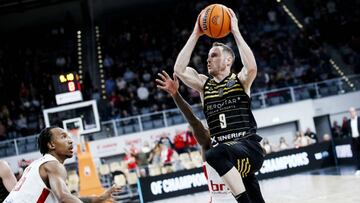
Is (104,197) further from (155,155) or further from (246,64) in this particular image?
(155,155)

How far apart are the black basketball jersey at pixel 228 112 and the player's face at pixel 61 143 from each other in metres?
1.38

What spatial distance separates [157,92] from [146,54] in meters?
3.48

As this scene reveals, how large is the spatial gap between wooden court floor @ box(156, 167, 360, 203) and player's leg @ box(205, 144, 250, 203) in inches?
198

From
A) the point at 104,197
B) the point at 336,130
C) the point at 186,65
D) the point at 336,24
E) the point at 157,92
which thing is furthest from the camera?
the point at 336,24

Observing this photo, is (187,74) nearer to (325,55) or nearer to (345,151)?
(345,151)

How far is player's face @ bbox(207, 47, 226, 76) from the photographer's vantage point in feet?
18.9

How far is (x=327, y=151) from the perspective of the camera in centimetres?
1845

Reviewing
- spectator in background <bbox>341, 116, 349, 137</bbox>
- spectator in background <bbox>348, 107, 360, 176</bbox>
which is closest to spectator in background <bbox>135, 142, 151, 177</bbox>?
spectator in background <bbox>348, 107, 360, 176</bbox>

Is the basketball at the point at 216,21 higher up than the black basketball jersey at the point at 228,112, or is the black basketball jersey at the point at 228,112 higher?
the basketball at the point at 216,21

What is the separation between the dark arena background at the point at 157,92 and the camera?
16.3 metres

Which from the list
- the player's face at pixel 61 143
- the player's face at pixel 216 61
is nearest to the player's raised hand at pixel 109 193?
the player's face at pixel 61 143

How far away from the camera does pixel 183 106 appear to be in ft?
19.4

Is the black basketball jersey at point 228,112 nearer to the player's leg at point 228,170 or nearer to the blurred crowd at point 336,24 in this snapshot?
the player's leg at point 228,170

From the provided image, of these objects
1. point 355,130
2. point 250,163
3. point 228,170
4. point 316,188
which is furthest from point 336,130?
point 228,170
